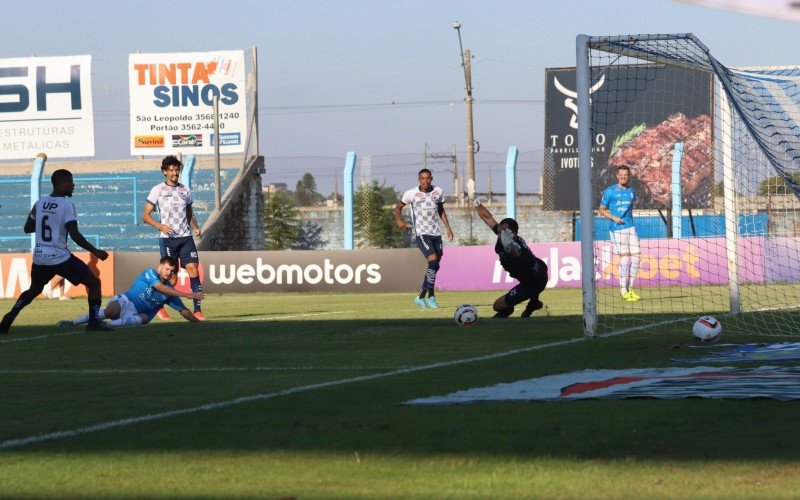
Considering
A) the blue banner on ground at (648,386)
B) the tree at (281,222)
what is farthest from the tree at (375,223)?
the blue banner on ground at (648,386)

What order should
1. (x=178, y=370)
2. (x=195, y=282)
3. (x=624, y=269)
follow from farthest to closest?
(x=624, y=269) → (x=195, y=282) → (x=178, y=370)

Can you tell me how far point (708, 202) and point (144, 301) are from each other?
12752 millimetres

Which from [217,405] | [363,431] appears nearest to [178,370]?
[217,405]

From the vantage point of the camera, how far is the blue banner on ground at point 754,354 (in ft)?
29.2

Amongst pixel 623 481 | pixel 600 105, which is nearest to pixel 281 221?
pixel 600 105

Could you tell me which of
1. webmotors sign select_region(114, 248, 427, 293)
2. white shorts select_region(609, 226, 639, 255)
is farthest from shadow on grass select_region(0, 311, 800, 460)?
webmotors sign select_region(114, 248, 427, 293)

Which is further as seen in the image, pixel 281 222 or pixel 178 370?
pixel 281 222

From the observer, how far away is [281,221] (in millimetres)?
41594

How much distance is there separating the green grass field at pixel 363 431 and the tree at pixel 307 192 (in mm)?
23832

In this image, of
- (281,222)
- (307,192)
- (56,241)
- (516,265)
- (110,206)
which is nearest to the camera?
(56,241)

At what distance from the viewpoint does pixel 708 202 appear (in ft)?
79.0

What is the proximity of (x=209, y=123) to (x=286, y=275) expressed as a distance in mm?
12875

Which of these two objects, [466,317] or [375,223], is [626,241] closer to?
[466,317]

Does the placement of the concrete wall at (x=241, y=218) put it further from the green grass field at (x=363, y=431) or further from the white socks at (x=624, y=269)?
the green grass field at (x=363, y=431)
